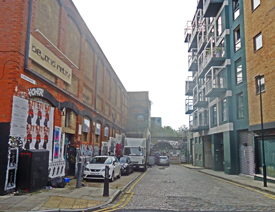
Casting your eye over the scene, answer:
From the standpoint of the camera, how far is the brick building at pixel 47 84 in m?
9.84

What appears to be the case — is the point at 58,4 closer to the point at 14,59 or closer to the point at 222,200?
the point at 14,59

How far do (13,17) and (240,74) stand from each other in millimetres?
17156

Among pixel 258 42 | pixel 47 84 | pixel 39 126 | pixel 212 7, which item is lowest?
pixel 39 126

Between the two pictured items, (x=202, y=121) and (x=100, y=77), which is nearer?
(x=100, y=77)

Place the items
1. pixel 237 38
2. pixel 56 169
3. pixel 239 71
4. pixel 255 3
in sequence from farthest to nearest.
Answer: pixel 237 38 < pixel 239 71 < pixel 255 3 < pixel 56 169

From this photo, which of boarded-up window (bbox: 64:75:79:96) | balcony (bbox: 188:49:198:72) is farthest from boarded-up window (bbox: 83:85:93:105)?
balcony (bbox: 188:49:198:72)

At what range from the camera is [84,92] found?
2038cm

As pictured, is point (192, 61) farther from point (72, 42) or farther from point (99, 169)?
point (99, 169)

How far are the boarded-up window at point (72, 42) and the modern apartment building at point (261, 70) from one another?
1169 cm

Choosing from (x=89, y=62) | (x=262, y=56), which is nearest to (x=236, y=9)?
(x=262, y=56)

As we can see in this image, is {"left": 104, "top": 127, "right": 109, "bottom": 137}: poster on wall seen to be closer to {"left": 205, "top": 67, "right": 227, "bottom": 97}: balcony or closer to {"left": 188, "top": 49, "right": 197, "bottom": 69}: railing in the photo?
{"left": 205, "top": 67, "right": 227, "bottom": 97}: balcony

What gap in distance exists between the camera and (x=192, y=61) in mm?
37125

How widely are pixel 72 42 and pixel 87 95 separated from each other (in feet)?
16.4

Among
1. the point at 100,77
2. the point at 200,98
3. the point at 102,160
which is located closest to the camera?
the point at 102,160
